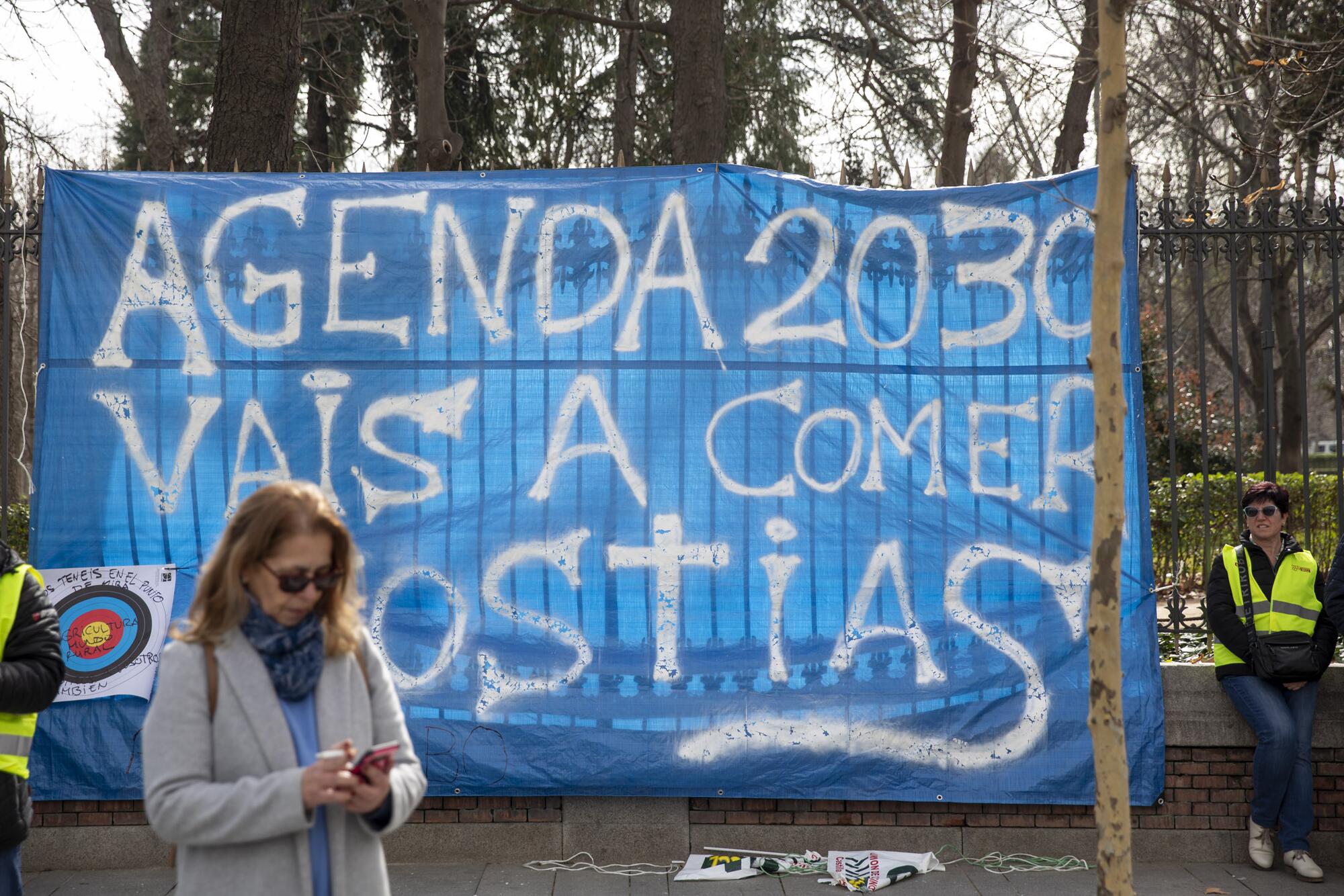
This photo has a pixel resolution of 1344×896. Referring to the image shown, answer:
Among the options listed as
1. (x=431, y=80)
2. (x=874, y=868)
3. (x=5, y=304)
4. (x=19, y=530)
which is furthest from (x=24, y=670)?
(x=431, y=80)

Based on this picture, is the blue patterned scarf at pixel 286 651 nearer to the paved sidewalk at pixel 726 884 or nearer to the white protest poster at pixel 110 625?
the paved sidewalk at pixel 726 884

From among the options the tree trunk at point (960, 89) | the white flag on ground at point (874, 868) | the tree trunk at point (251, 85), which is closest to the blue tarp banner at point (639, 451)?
the white flag on ground at point (874, 868)

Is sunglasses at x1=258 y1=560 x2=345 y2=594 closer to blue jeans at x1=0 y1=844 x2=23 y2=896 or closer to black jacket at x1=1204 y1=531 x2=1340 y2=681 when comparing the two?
blue jeans at x1=0 y1=844 x2=23 y2=896

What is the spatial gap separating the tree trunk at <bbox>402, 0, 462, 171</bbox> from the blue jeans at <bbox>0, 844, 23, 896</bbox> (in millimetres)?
7434

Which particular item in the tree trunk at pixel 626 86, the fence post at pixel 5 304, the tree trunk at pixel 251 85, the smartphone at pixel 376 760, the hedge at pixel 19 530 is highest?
the tree trunk at pixel 626 86

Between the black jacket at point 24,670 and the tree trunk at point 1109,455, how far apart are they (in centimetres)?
271

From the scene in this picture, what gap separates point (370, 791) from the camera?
215 cm

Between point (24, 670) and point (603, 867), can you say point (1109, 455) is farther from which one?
point (603, 867)

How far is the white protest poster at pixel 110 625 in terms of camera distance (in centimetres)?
496

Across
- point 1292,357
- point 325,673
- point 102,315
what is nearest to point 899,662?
point 325,673

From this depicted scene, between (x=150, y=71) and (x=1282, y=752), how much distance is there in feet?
37.5

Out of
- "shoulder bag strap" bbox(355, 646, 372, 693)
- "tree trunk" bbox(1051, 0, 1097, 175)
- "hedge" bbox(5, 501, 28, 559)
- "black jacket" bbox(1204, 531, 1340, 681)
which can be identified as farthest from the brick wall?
"tree trunk" bbox(1051, 0, 1097, 175)

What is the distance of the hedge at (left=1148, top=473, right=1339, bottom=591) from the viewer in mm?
10195

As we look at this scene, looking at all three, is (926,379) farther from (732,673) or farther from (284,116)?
(284,116)
